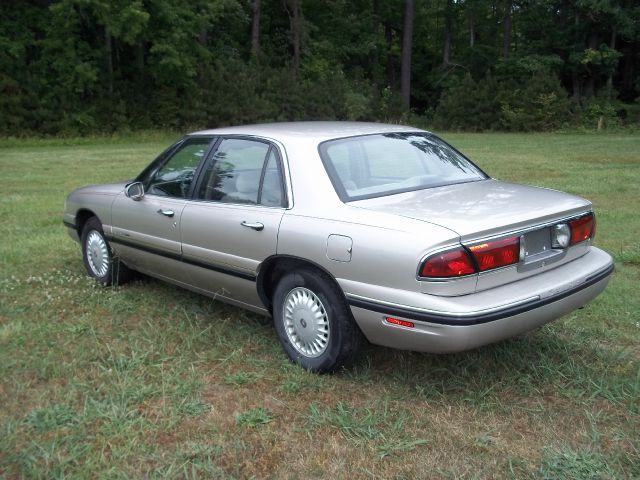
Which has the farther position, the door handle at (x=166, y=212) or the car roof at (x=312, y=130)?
the door handle at (x=166, y=212)

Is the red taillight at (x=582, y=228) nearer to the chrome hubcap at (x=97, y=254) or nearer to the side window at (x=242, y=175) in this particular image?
the side window at (x=242, y=175)

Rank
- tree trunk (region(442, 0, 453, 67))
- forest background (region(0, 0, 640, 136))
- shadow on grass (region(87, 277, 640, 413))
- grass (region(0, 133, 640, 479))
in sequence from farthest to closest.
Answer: tree trunk (region(442, 0, 453, 67)) → forest background (region(0, 0, 640, 136)) → shadow on grass (region(87, 277, 640, 413)) → grass (region(0, 133, 640, 479))

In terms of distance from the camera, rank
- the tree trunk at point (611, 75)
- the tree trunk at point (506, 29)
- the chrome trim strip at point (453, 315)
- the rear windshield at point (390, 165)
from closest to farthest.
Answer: the chrome trim strip at point (453, 315) < the rear windshield at point (390, 165) < the tree trunk at point (611, 75) < the tree trunk at point (506, 29)

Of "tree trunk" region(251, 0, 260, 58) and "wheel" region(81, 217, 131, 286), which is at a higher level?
"tree trunk" region(251, 0, 260, 58)

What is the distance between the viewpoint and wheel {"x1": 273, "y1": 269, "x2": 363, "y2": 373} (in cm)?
367

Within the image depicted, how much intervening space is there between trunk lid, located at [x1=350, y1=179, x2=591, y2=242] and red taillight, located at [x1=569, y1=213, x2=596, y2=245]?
55 millimetres

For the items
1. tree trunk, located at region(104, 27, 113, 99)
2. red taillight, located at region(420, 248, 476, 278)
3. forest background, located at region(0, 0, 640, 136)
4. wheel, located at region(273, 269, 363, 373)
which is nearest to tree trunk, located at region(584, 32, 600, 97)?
forest background, located at region(0, 0, 640, 136)

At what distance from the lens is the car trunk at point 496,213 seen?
11.0 ft

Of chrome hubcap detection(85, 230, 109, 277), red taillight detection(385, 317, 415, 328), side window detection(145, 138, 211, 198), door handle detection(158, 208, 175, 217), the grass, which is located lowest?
the grass

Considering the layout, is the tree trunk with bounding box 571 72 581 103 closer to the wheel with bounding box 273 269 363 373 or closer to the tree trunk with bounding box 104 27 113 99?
the tree trunk with bounding box 104 27 113 99

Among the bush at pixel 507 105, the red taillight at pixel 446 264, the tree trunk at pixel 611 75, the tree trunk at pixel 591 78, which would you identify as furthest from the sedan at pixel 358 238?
the tree trunk at pixel 591 78

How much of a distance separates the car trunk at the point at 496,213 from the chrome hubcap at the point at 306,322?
609 millimetres

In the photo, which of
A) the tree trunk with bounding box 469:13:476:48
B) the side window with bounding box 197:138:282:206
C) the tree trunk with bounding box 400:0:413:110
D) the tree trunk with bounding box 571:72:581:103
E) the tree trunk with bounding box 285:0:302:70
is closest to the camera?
the side window with bounding box 197:138:282:206

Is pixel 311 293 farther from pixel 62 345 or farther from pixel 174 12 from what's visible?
pixel 174 12
